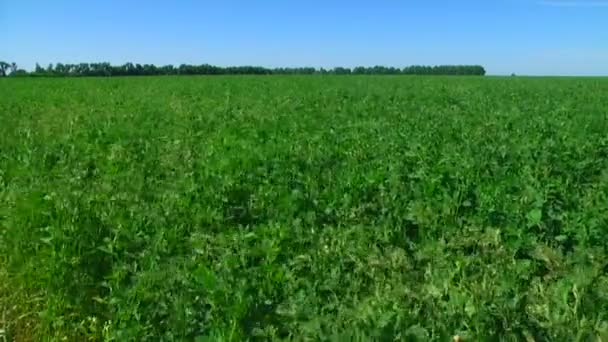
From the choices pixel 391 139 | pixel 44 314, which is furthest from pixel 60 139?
pixel 44 314

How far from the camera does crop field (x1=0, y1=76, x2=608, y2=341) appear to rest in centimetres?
313

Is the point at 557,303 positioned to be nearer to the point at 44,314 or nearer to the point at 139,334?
the point at 139,334

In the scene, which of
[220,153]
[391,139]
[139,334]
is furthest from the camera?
[391,139]

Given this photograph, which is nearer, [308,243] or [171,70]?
[308,243]

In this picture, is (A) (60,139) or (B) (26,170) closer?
(B) (26,170)

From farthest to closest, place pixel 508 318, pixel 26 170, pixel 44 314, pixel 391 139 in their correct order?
pixel 391 139
pixel 26 170
pixel 44 314
pixel 508 318

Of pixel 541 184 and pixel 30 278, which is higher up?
pixel 541 184

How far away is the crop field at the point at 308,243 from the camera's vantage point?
123 inches

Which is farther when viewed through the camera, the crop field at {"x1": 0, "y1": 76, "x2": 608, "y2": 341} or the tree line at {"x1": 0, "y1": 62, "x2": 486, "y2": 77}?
the tree line at {"x1": 0, "y1": 62, "x2": 486, "y2": 77}

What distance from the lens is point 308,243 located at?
4352 mm

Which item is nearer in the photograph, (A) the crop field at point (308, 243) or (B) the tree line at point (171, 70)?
(A) the crop field at point (308, 243)

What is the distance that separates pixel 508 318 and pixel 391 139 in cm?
548

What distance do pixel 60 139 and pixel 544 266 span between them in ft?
23.6

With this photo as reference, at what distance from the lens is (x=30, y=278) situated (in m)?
4.27
